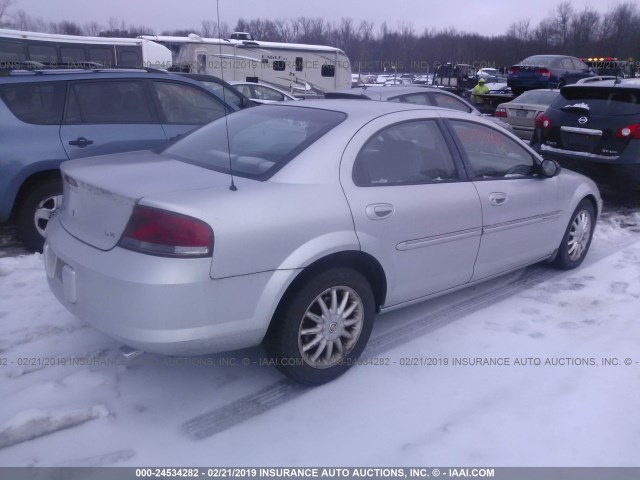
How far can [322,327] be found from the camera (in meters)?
3.05

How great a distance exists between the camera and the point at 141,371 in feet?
10.7

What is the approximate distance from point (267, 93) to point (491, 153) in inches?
420

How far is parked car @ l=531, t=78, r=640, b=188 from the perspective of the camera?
7.18 metres

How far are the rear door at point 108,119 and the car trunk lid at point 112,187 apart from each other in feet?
Result: 6.13

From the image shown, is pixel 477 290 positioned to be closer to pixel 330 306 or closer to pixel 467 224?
pixel 467 224

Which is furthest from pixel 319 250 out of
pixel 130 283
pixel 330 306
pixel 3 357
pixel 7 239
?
pixel 7 239

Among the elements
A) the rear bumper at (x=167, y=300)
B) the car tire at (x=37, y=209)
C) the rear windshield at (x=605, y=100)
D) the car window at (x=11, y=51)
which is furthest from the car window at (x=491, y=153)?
the car window at (x=11, y=51)

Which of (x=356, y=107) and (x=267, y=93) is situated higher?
(x=356, y=107)

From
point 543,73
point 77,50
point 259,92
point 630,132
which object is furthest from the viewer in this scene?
point 543,73

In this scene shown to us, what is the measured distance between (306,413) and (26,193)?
10.9ft

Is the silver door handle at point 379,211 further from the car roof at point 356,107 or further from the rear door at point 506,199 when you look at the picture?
the rear door at point 506,199

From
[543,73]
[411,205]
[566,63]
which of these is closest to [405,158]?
[411,205]

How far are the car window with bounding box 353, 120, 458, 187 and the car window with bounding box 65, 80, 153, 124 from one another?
9.53ft

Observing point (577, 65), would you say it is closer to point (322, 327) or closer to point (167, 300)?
point (322, 327)
